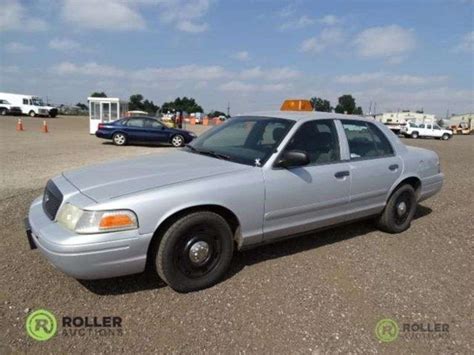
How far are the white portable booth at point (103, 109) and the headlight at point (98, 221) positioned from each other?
18.6 metres

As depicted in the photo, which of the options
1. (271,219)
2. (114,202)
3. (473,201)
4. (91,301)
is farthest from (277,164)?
(473,201)

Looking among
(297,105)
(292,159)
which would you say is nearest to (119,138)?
(297,105)

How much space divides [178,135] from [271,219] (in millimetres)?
13300

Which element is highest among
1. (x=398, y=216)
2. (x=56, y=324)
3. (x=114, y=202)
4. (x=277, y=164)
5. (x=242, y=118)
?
(x=242, y=118)

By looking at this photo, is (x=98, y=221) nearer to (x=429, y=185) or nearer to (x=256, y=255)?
(x=256, y=255)

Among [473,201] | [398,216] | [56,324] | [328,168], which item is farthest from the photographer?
[473,201]

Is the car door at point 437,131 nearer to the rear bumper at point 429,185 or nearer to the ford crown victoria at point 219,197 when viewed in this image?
the rear bumper at point 429,185

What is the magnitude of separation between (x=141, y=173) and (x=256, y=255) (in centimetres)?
156

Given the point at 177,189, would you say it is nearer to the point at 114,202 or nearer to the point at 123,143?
the point at 114,202

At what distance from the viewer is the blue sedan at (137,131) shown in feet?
51.3

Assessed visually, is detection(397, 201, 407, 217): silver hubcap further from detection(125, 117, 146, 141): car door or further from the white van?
the white van

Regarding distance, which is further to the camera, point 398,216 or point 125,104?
point 125,104

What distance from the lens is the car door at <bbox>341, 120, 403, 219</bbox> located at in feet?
13.9

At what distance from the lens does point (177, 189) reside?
3043mm
